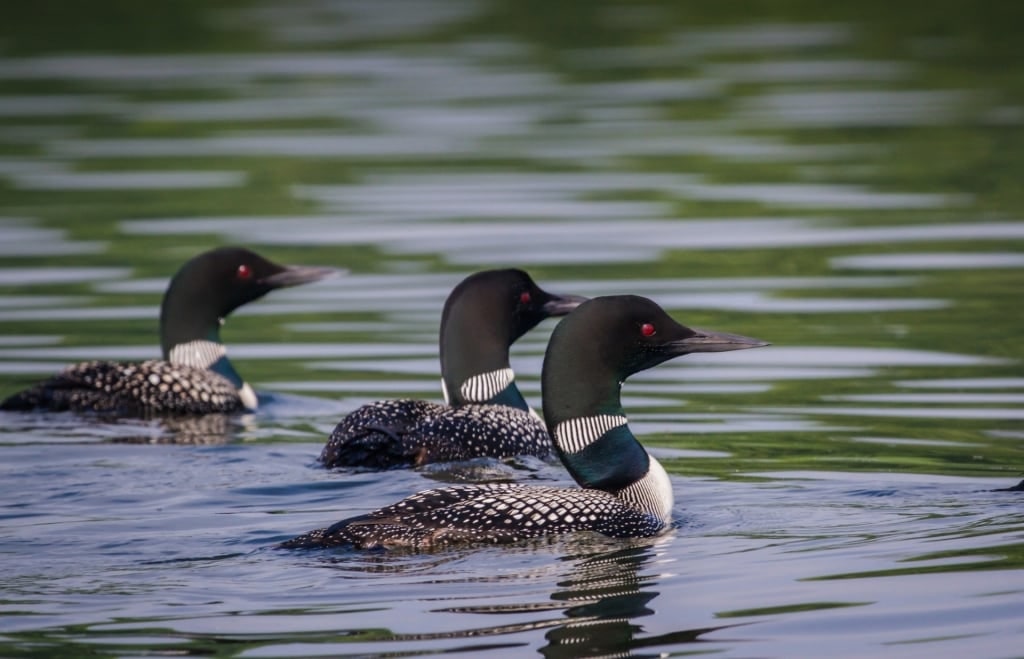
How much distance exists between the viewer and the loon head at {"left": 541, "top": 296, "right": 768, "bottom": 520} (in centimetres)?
692

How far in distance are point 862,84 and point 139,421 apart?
1333 centimetres

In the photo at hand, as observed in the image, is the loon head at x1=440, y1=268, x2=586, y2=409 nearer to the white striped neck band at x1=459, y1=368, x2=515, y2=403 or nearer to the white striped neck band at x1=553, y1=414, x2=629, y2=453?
the white striped neck band at x1=459, y1=368, x2=515, y2=403

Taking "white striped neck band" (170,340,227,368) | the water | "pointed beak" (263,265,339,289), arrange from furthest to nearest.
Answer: "pointed beak" (263,265,339,289) < "white striped neck band" (170,340,227,368) < the water

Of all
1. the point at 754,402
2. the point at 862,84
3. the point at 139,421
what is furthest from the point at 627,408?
the point at 862,84

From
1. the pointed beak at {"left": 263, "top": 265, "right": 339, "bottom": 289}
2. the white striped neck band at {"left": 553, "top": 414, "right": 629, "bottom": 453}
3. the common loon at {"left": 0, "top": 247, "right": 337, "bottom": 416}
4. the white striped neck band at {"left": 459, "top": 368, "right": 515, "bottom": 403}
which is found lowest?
the white striped neck band at {"left": 553, "top": 414, "right": 629, "bottom": 453}

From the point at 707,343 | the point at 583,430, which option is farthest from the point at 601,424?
the point at 707,343

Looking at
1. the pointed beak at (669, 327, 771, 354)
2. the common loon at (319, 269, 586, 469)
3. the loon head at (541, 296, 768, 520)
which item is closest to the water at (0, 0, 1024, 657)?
the common loon at (319, 269, 586, 469)

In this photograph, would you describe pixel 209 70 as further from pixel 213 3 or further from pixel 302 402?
pixel 302 402

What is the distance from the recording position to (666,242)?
13008mm

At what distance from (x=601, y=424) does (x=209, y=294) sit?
3652 mm

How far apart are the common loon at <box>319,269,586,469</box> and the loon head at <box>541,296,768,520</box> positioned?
45.7 inches

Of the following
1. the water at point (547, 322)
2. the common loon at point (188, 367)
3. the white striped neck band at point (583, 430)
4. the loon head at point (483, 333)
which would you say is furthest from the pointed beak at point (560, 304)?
the white striped neck band at point (583, 430)

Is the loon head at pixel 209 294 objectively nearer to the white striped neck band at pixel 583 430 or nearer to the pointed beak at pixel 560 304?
the pointed beak at pixel 560 304

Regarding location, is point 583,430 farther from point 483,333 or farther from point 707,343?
point 483,333
